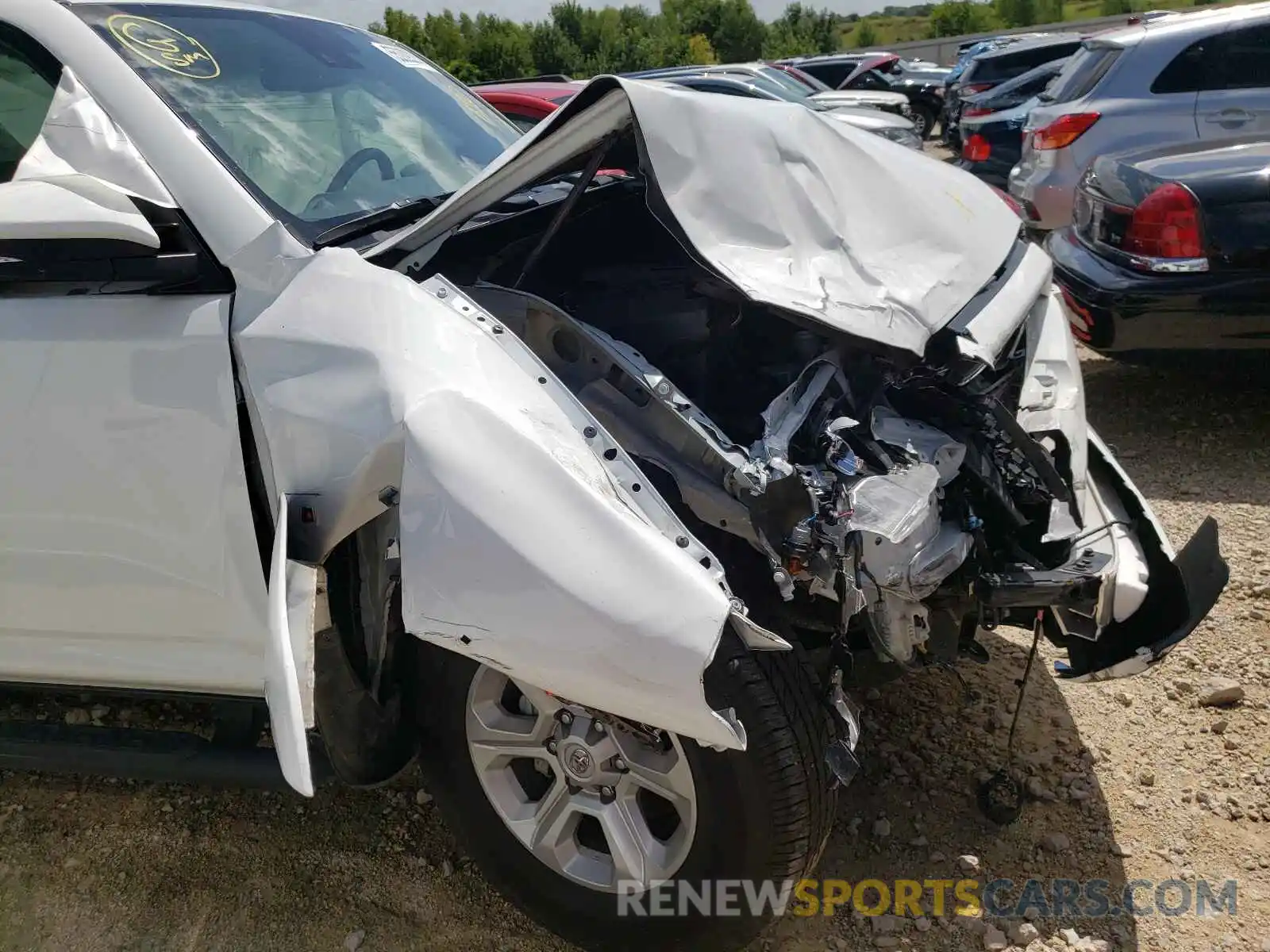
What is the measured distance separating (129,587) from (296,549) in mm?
615

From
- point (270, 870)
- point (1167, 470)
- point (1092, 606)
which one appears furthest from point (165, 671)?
point (1167, 470)

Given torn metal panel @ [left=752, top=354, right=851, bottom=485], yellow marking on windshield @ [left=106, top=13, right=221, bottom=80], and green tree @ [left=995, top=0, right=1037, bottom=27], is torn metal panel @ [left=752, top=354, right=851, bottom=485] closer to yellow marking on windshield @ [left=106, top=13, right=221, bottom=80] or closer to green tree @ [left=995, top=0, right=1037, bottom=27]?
yellow marking on windshield @ [left=106, top=13, right=221, bottom=80]

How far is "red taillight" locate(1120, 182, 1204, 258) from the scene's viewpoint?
391 cm

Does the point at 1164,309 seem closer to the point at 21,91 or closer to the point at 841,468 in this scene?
the point at 841,468

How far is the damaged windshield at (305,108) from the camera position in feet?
7.39

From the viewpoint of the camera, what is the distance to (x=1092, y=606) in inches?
81.1

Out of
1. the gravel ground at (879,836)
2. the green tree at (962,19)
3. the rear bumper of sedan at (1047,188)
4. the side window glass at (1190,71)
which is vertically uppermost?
Result: the side window glass at (1190,71)

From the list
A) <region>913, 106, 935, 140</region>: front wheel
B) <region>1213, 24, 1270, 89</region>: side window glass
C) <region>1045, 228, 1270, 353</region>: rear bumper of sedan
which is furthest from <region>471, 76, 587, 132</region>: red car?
<region>913, 106, 935, 140</region>: front wheel

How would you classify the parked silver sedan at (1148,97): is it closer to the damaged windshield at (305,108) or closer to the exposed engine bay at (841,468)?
the exposed engine bay at (841,468)

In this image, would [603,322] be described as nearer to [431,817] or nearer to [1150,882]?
[431,817]

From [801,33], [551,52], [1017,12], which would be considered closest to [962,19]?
[1017,12]

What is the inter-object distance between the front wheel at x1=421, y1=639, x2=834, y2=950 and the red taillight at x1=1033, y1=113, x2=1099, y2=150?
583 centimetres

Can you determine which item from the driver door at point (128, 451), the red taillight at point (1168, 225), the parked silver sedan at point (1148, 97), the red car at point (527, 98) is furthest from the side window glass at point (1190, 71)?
the driver door at point (128, 451)

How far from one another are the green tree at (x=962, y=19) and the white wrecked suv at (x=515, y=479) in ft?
164
